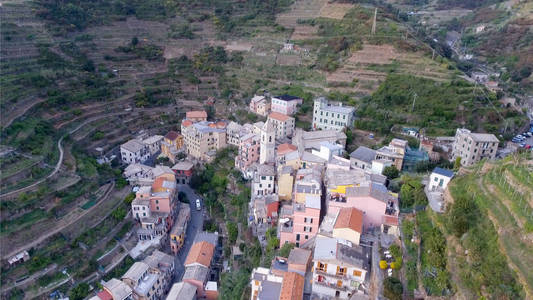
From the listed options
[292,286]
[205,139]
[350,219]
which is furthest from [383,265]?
[205,139]

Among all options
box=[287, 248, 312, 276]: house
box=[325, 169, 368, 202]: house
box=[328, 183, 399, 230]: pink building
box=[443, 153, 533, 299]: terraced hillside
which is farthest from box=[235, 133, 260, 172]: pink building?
box=[443, 153, 533, 299]: terraced hillside

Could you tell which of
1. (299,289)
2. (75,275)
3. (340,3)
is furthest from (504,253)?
(340,3)

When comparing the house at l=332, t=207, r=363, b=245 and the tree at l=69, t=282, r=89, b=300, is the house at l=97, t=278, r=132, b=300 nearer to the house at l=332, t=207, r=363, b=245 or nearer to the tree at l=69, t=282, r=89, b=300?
the tree at l=69, t=282, r=89, b=300

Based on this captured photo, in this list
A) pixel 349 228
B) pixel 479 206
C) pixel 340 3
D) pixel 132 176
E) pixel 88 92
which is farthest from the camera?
pixel 340 3

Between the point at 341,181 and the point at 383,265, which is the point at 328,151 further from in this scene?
the point at 383,265

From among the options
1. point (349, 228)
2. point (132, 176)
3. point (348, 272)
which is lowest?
point (132, 176)

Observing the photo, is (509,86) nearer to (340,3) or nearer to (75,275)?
(340,3)
